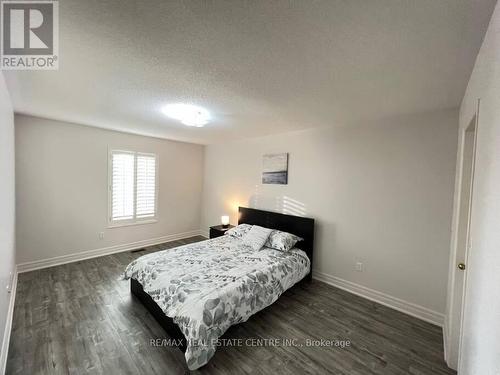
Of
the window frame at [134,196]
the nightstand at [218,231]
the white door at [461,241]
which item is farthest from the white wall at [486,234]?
the window frame at [134,196]

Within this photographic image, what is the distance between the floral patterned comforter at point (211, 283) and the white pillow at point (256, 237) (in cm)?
10

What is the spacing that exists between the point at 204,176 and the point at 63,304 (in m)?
3.61

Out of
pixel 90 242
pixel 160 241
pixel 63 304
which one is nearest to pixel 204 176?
pixel 160 241

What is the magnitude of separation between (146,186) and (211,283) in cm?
311

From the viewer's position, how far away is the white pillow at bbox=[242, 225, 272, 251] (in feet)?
10.7

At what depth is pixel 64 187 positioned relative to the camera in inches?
140

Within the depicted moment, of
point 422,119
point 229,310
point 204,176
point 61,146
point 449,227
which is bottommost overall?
point 229,310

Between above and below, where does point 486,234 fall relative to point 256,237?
above

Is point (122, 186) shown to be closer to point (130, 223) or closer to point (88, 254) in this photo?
point (130, 223)

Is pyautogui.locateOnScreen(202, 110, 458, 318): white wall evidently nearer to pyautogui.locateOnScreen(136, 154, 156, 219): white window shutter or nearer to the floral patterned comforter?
the floral patterned comforter

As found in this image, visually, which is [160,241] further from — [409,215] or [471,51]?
[471,51]

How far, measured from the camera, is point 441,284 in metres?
2.40

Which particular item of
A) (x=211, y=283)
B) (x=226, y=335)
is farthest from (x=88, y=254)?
(x=226, y=335)

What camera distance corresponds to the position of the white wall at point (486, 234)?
85 centimetres
